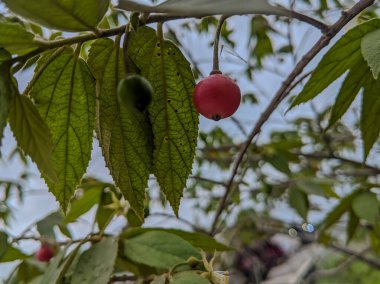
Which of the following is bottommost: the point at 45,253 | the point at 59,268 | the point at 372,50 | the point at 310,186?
the point at 45,253

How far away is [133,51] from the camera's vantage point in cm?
73

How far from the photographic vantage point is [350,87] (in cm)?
89

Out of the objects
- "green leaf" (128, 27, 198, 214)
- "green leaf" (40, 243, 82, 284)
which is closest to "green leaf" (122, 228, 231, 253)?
A: "green leaf" (40, 243, 82, 284)

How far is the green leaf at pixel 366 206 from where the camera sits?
1675 mm

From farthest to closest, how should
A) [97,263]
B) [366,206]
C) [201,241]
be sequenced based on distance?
[366,206], [201,241], [97,263]

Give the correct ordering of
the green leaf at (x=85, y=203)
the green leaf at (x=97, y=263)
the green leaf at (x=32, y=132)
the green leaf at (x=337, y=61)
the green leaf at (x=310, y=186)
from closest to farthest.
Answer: the green leaf at (x=32, y=132), the green leaf at (x=337, y=61), the green leaf at (x=97, y=263), the green leaf at (x=85, y=203), the green leaf at (x=310, y=186)

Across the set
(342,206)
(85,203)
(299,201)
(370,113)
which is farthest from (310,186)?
(370,113)

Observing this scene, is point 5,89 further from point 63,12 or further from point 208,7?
point 208,7

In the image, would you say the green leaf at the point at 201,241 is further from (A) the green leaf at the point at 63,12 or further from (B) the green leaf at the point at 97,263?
(A) the green leaf at the point at 63,12

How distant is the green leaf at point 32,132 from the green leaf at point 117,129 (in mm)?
99

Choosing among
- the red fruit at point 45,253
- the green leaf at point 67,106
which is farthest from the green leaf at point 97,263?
the red fruit at point 45,253

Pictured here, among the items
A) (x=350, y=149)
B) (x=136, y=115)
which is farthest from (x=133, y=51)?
(x=350, y=149)

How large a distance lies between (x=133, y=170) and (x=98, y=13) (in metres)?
0.22

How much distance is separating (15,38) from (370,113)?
0.55 m
